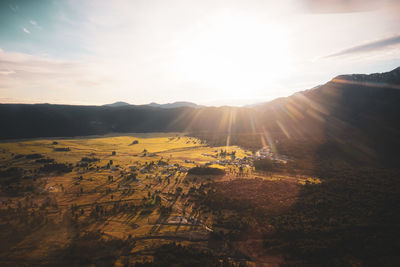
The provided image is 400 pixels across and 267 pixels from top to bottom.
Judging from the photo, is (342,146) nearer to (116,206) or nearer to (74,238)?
(116,206)

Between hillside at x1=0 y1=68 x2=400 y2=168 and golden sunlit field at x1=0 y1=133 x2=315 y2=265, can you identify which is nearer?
golden sunlit field at x1=0 y1=133 x2=315 y2=265

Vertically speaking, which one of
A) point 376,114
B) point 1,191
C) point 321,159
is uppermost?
point 376,114

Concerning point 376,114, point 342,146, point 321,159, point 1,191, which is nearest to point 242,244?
point 1,191

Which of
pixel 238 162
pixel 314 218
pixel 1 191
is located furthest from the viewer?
pixel 238 162

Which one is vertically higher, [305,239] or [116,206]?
[116,206]

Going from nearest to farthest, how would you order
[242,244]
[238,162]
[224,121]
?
[242,244], [238,162], [224,121]

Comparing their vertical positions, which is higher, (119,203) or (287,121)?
(287,121)

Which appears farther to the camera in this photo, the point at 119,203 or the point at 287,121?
the point at 287,121

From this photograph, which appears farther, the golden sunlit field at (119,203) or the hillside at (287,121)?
the hillside at (287,121)
